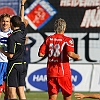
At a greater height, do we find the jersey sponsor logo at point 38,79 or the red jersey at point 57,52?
the red jersey at point 57,52

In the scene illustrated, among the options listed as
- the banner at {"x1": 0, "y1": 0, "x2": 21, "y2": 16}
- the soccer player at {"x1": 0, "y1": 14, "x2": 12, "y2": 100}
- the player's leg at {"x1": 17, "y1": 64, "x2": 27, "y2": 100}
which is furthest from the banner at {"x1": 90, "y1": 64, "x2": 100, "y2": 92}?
the player's leg at {"x1": 17, "y1": 64, "x2": 27, "y2": 100}

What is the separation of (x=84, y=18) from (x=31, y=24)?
2.07 metres

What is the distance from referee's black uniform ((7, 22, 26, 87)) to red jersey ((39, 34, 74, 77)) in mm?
596

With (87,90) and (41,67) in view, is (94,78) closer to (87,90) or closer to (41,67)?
(87,90)

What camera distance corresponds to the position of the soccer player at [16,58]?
10.5m

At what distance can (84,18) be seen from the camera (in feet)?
71.3

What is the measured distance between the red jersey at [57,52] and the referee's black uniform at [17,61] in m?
0.60

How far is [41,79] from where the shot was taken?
18.6 meters

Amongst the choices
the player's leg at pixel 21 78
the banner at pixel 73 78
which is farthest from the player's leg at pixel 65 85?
the banner at pixel 73 78

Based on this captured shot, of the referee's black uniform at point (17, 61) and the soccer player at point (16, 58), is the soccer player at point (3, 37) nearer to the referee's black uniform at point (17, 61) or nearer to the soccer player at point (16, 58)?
the soccer player at point (16, 58)

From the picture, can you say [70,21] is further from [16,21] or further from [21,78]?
[16,21]

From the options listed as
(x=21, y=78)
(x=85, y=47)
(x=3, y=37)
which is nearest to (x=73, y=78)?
(x=85, y=47)

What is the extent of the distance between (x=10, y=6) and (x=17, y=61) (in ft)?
36.9

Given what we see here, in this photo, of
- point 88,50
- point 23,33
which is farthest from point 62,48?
point 88,50
